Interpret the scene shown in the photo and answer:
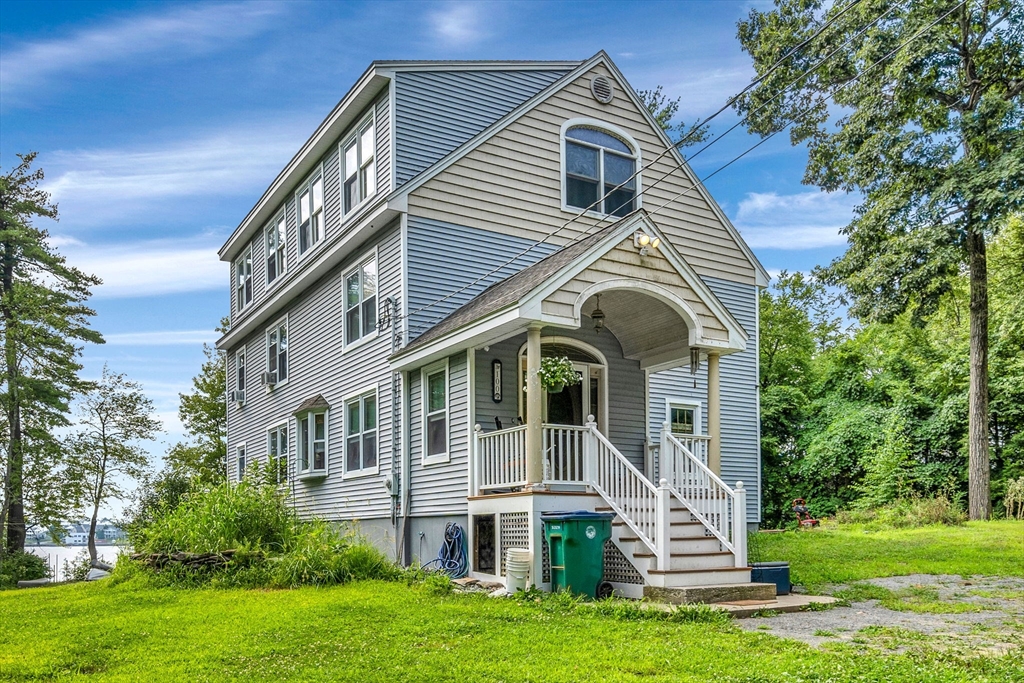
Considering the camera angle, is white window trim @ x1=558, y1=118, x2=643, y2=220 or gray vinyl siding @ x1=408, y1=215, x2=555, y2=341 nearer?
gray vinyl siding @ x1=408, y1=215, x2=555, y2=341

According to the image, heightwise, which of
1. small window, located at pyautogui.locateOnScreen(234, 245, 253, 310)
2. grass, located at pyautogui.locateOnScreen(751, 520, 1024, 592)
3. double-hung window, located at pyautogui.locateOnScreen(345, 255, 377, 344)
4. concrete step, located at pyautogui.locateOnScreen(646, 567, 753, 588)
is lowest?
grass, located at pyautogui.locateOnScreen(751, 520, 1024, 592)

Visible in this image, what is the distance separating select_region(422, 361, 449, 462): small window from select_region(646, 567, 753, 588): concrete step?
4.20 metres

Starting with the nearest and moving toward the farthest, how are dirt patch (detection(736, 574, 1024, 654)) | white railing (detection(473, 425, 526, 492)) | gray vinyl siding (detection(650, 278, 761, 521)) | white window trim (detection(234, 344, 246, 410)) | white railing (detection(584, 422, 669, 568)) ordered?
dirt patch (detection(736, 574, 1024, 654)), white railing (detection(584, 422, 669, 568)), white railing (detection(473, 425, 526, 492)), gray vinyl siding (detection(650, 278, 761, 521)), white window trim (detection(234, 344, 246, 410))

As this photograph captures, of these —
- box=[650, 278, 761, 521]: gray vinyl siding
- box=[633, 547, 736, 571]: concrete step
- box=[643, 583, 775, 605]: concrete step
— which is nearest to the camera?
box=[643, 583, 775, 605]: concrete step

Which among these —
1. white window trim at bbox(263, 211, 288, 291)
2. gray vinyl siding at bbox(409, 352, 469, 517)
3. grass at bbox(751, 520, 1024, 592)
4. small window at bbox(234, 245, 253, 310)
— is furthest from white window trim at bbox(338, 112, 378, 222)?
grass at bbox(751, 520, 1024, 592)

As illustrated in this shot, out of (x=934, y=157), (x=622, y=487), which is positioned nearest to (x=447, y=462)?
(x=622, y=487)

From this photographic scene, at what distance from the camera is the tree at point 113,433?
30652mm

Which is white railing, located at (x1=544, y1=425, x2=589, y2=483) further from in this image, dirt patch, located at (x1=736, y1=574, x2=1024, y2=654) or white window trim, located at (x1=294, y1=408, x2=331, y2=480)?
white window trim, located at (x1=294, y1=408, x2=331, y2=480)

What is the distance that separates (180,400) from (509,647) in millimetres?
33372

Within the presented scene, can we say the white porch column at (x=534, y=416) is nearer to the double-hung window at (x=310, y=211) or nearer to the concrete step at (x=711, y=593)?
the concrete step at (x=711, y=593)

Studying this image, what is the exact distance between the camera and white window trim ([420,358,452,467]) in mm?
12969

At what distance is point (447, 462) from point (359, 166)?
6.09 meters

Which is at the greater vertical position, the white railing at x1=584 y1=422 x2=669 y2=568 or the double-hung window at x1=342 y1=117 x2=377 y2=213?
the double-hung window at x1=342 y1=117 x2=377 y2=213

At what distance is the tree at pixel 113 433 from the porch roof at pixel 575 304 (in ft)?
73.2
